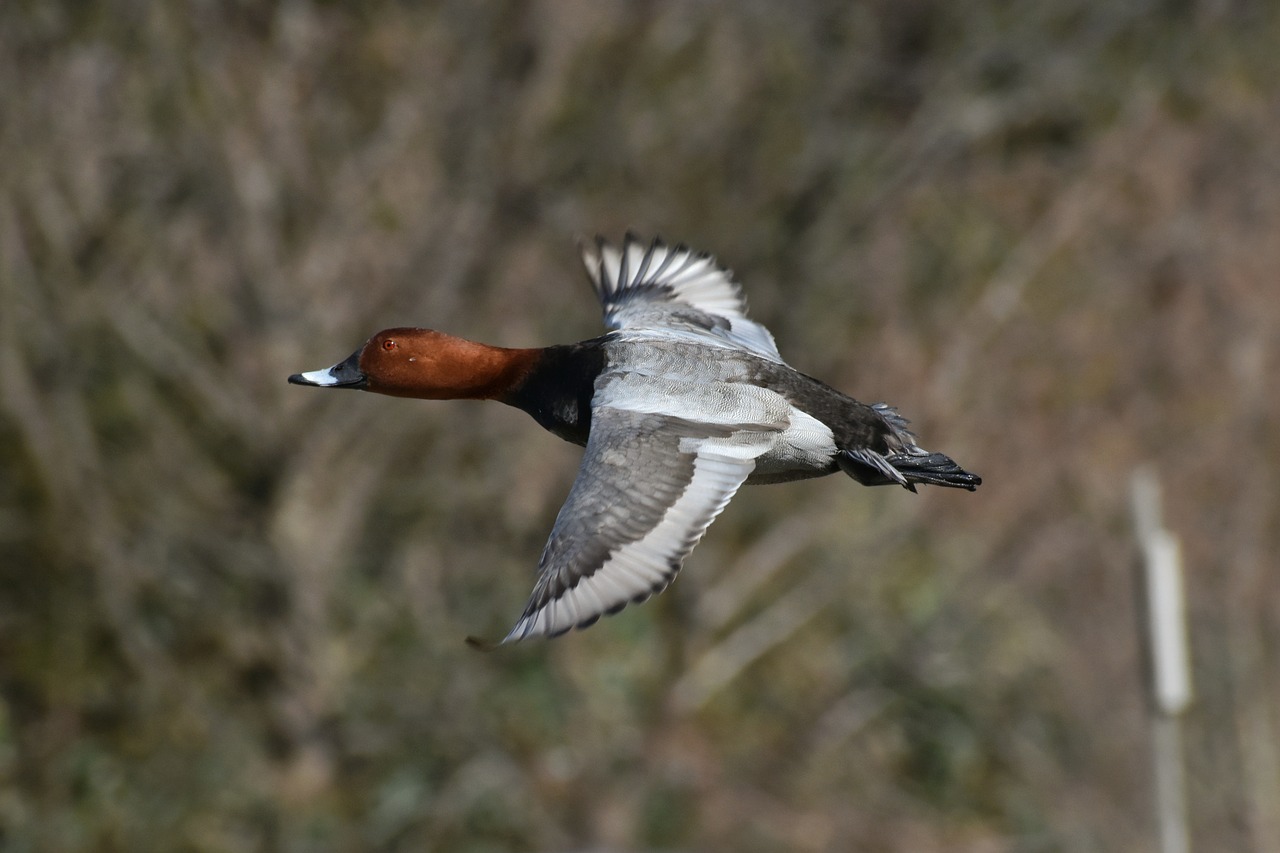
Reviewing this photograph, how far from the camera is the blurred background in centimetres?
1005

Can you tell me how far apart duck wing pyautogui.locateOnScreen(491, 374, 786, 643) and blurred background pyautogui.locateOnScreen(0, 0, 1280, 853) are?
5792 mm

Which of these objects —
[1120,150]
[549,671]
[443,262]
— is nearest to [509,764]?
[549,671]

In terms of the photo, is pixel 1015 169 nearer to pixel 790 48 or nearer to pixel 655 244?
pixel 790 48

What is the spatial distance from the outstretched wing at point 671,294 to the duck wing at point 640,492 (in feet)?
2.87

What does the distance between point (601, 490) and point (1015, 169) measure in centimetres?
1136

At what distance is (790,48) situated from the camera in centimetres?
1248

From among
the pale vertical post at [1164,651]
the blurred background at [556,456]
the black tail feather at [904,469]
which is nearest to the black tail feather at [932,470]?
the black tail feather at [904,469]

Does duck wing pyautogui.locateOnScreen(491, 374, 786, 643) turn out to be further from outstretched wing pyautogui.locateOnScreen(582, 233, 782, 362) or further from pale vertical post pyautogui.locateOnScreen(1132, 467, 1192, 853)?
pale vertical post pyautogui.locateOnScreen(1132, 467, 1192, 853)

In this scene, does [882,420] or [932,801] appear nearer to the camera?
→ [882,420]

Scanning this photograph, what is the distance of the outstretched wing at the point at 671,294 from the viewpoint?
574 cm

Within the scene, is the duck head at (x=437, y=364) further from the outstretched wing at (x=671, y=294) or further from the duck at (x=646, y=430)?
the outstretched wing at (x=671, y=294)

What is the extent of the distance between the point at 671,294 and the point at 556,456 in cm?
573

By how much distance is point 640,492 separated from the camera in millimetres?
4359

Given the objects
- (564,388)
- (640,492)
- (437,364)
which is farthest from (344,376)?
(640,492)
